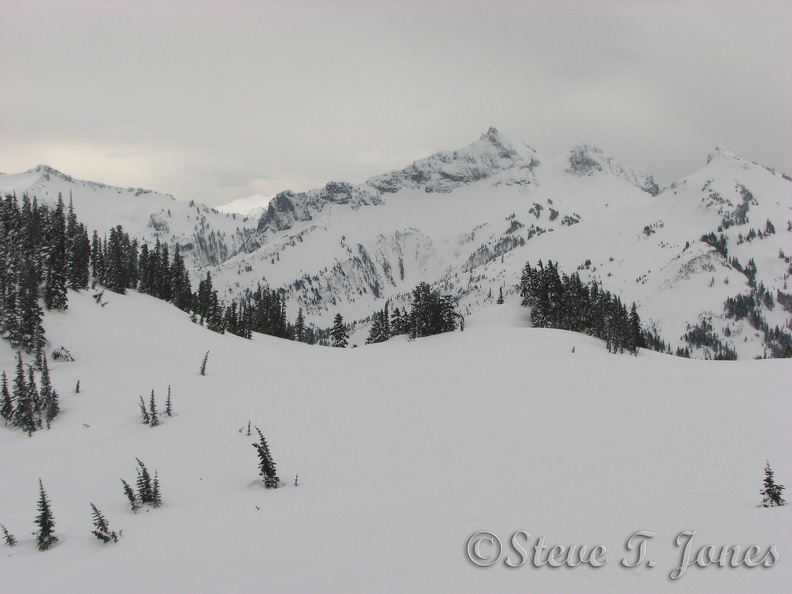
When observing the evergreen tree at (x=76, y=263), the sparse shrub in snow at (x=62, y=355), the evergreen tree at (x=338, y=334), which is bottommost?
the sparse shrub in snow at (x=62, y=355)

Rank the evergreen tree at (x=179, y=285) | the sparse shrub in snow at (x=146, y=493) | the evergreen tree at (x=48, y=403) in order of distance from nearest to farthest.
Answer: the sparse shrub in snow at (x=146, y=493) → the evergreen tree at (x=48, y=403) → the evergreen tree at (x=179, y=285)

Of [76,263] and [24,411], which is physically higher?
[76,263]

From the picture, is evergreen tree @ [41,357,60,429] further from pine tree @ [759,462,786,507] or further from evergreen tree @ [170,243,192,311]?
evergreen tree @ [170,243,192,311]

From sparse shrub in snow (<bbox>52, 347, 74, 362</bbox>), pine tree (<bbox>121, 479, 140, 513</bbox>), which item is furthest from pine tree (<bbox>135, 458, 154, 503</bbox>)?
sparse shrub in snow (<bbox>52, 347, 74, 362</bbox>)

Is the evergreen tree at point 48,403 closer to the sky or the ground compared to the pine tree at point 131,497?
closer to the sky

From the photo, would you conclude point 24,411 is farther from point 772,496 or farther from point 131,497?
point 772,496

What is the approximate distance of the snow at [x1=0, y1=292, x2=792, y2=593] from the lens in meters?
7.39

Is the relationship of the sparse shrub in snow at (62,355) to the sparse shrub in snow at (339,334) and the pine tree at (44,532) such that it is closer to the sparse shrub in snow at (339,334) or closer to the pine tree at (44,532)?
the pine tree at (44,532)

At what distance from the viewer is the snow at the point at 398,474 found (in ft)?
24.2

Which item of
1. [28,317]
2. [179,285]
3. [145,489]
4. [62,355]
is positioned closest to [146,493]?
[145,489]

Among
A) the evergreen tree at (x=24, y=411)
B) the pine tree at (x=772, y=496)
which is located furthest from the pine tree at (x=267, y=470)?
the evergreen tree at (x=24, y=411)

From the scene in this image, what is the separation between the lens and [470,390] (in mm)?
24562

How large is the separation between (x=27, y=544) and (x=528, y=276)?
92.4 metres

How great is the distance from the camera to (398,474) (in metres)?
13.5
